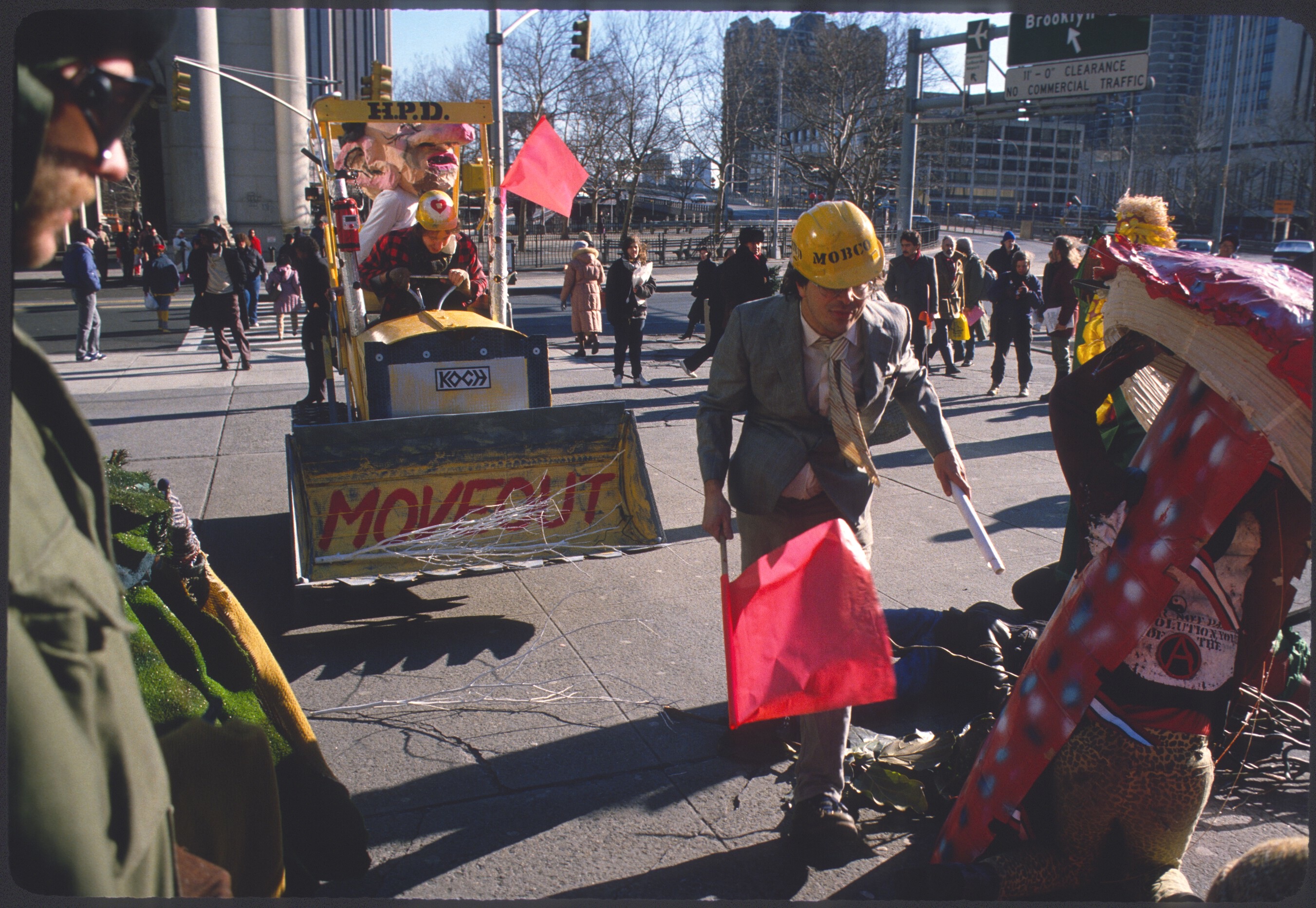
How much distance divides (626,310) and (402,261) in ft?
16.7

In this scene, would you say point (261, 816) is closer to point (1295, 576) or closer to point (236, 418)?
point (1295, 576)

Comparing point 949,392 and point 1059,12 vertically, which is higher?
point 1059,12

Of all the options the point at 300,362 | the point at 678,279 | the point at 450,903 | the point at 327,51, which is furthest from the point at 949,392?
the point at 327,51

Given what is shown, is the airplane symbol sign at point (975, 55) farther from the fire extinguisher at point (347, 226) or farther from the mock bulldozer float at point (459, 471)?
the mock bulldozer float at point (459, 471)

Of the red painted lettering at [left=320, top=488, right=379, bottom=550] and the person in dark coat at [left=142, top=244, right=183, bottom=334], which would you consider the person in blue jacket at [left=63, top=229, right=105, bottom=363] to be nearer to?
the person in dark coat at [left=142, top=244, right=183, bottom=334]

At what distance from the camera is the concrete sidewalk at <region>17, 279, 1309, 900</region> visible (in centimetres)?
294

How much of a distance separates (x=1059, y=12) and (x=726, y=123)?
3126 centimetres

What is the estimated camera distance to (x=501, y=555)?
498 cm

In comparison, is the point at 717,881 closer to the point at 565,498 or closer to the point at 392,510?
the point at 565,498

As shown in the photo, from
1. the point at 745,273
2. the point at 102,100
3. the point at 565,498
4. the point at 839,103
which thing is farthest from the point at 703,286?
the point at 839,103

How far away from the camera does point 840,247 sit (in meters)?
2.80

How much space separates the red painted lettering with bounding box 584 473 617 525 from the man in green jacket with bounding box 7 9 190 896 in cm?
381

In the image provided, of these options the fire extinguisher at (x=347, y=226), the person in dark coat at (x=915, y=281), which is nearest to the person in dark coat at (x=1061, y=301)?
the person in dark coat at (x=915, y=281)

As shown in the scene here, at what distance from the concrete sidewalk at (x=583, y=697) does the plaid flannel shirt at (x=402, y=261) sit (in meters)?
1.83
